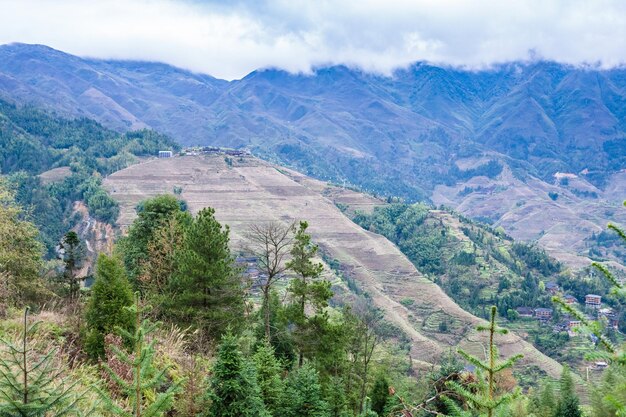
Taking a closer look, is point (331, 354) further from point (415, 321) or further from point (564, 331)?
point (564, 331)

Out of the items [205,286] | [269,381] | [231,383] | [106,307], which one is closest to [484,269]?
[205,286]

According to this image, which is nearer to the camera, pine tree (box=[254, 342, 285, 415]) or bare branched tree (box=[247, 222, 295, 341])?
pine tree (box=[254, 342, 285, 415])

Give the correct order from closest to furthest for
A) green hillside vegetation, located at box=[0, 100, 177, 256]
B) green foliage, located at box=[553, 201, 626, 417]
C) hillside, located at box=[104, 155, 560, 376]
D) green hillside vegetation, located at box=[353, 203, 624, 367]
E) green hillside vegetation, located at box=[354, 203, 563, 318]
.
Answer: green foliage, located at box=[553, 201, 626, 417]
hillside, located at box=[104, 155, 560, 376]
green hillside vegetation, located at box=[353, 203, 624, 367]
green hillside vegetation, located at box=[354, 203, 563, 318]
green hillside vegetation, located at box=[0, 100, 177, 256]

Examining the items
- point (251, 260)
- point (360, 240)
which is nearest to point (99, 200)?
point (251, 260)

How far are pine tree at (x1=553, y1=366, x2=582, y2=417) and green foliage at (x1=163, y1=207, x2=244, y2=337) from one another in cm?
1220

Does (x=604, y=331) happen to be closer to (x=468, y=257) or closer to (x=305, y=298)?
(x=305, y=298)

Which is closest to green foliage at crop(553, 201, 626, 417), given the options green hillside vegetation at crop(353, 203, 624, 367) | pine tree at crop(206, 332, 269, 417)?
pine tree at crop(206, 332, 269, 417)

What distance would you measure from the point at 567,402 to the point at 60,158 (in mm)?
139307

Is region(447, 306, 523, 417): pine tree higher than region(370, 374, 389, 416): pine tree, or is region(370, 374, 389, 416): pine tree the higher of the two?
region(447, 306, 523, 417): pine tree

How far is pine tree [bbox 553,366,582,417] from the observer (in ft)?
58.0

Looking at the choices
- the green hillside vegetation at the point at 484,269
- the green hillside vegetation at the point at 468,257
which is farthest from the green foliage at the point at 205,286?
the green hillside vegetation at the point at 468,257

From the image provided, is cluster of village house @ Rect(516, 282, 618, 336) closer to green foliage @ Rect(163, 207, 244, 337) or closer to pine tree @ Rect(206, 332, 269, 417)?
green foliage @ Rect(163, 207, 244, 337)

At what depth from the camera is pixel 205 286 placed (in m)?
20.4

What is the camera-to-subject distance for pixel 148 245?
2428cm
